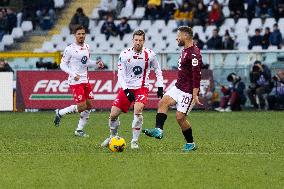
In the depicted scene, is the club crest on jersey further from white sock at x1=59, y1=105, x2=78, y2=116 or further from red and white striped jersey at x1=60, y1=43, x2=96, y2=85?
white sock at x1=59, y1=105, x2=78, y2=116

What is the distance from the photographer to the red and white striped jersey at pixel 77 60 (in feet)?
71.7

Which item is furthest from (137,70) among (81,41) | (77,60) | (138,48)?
(77,60)

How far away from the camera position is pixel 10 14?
41156 mm

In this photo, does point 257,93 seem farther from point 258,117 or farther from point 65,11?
point 65,11

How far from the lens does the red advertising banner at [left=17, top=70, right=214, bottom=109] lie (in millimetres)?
31531

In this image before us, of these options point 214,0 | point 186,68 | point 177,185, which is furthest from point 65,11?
point 177,185

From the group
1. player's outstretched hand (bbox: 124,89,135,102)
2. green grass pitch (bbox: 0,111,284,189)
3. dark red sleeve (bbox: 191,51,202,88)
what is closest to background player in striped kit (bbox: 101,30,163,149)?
player's outstretched hand (bbox: 124,89,135,102)

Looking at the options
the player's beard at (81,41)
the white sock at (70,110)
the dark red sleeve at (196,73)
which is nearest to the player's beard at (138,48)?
the dark red sleeve at (196,73)

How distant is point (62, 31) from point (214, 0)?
637 centimetres

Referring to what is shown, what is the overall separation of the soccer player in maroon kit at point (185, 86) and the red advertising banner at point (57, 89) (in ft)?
47.5

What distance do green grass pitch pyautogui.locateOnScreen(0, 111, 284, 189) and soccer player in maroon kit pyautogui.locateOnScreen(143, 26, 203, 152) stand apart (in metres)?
0.50

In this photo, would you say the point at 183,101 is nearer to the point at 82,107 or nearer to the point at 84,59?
the point at 82,107

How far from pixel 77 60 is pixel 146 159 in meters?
7.14

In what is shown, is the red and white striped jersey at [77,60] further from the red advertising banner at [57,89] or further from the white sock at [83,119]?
the red advertising banner at [57,89]
